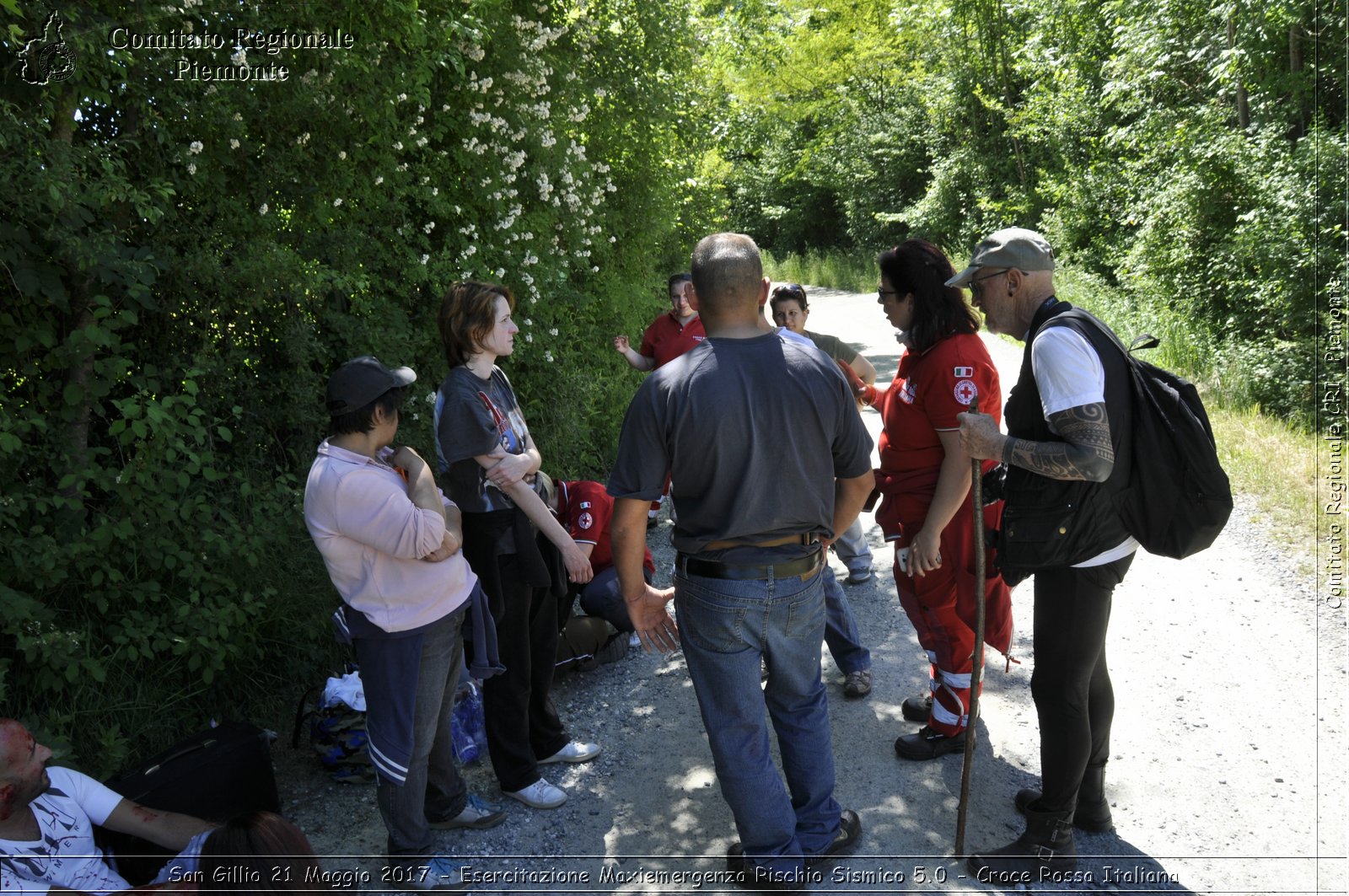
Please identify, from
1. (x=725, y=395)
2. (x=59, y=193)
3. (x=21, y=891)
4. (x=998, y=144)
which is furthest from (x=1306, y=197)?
(x=998, y=144)

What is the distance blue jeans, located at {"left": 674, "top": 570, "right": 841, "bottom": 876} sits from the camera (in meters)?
3.07

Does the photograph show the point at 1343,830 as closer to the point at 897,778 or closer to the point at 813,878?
the point at 897,778

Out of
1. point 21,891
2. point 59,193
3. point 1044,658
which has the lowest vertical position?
point 21,891

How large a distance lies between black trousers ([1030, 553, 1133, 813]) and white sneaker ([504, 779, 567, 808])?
5.94ft

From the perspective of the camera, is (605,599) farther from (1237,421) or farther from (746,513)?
(1237,421)

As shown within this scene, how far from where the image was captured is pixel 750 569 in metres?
3.05

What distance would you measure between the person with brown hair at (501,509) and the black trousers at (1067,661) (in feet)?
5.33

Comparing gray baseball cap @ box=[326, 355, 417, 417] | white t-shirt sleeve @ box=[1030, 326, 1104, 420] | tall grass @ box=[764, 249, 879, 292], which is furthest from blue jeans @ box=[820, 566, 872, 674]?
tall grass @ box=[764, 249, 879, 292]

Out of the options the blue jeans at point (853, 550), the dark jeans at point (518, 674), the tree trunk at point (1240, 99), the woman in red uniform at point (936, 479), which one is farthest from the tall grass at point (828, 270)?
the dark jeans at point (518, 674)

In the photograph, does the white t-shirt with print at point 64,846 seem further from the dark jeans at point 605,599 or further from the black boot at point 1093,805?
the black boot at point 1093,805

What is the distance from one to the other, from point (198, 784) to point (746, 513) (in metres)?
2.11

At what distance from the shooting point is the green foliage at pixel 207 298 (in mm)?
3480

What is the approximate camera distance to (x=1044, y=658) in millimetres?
3166

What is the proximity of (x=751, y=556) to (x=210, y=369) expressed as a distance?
8.28 ft
